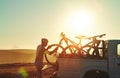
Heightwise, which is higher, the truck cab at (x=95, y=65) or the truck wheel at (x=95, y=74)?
the truck cab at (x=95, y=65)

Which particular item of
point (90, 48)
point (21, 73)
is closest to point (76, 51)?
point (90, 48)

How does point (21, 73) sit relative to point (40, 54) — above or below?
below

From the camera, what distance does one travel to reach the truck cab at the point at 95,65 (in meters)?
12.2

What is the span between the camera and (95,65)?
12.3 metres

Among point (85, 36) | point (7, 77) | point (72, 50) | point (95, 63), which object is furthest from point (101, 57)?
point (7, 77)

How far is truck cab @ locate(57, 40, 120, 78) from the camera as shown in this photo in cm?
1220

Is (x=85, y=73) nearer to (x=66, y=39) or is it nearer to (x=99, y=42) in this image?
(x=99, y=42)

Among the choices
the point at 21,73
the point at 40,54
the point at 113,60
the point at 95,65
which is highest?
the point at 40,54

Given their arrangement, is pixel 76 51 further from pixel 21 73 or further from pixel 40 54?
pixel 21 73

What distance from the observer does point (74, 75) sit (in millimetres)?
12430

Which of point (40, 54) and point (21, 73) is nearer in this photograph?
point (40, 54)

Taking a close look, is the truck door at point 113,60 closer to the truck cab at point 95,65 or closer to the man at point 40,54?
the truck cab at point 95,65

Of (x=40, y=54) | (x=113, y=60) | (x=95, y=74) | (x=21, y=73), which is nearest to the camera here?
(x=113, y=60)

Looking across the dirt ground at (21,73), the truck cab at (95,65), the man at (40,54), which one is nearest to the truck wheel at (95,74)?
the truck cab at (95,65)
